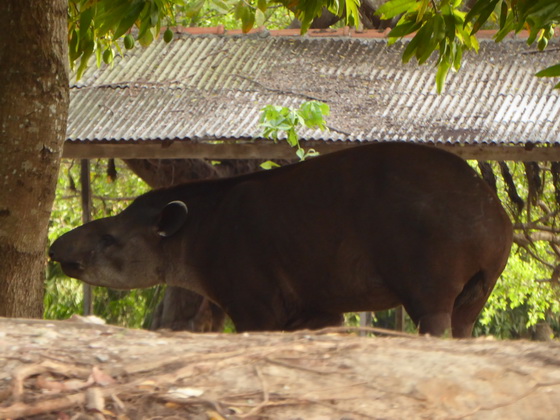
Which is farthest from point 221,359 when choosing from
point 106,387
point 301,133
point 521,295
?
point 521,295

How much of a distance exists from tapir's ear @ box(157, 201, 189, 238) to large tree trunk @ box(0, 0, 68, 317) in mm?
3006

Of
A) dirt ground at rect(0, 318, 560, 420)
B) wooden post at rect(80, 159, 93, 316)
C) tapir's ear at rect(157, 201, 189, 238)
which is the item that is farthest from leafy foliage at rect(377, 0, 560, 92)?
wooden post at rect(80, 159, 93, 316)

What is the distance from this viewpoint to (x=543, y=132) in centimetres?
936

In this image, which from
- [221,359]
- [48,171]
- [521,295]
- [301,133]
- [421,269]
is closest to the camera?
[221,359]

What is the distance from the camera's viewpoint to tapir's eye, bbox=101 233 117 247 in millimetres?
8438

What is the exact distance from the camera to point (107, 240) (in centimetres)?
845

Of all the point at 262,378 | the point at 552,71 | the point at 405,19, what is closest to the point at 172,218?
the point at 405,19

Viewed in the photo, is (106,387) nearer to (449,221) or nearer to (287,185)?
(449,221)

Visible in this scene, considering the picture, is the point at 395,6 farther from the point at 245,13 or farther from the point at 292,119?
the point at 292,119

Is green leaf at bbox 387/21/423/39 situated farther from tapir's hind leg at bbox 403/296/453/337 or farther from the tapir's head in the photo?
the tapir's head

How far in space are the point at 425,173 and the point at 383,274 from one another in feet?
2.61

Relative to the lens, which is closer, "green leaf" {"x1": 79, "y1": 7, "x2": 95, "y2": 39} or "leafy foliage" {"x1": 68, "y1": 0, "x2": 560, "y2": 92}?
"leafy foliage" {"x1": 68, "y1": 0, "x2": 560, "y2": 92}

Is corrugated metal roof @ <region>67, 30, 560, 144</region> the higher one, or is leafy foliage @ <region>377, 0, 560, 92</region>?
corrugated metal roof @ <region>67, 30, 560, 144</region>

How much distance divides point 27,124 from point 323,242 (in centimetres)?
295
